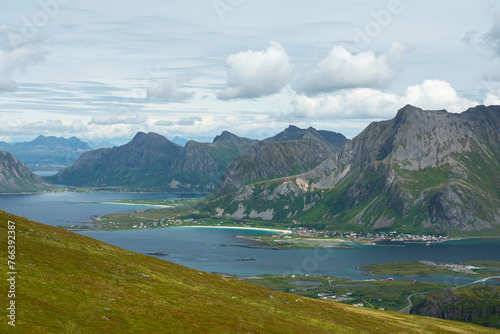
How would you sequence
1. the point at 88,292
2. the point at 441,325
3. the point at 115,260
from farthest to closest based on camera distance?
the point at 441,325 < the point at 115,260 < the point at 88,292

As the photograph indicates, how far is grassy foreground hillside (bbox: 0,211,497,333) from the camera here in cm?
5825

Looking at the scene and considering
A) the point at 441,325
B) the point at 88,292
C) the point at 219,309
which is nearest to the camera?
the point at 88,292

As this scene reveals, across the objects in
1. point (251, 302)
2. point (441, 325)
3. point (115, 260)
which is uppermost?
point (115, 260)

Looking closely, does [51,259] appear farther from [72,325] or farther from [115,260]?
[72,325]

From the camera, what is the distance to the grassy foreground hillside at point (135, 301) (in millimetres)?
58250

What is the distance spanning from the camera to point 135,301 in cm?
6938

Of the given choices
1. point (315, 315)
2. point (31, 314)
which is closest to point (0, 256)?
point (31, 314)

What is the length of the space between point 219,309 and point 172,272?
78.5ft

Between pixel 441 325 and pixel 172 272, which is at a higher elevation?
pixel 172 272

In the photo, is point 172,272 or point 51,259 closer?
point 51,259

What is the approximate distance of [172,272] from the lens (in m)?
98.6

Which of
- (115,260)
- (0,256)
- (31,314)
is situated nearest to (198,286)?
(115,260)

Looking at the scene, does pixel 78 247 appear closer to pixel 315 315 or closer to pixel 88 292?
pixel 88 292

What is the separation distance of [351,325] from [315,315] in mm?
6679
